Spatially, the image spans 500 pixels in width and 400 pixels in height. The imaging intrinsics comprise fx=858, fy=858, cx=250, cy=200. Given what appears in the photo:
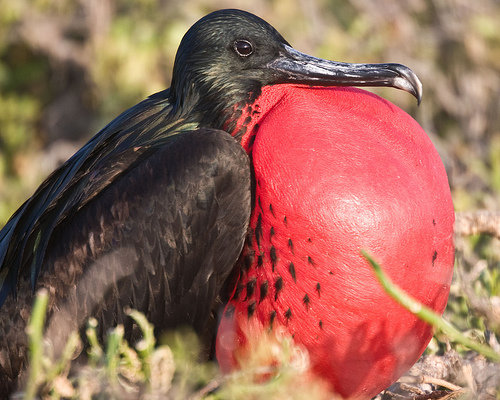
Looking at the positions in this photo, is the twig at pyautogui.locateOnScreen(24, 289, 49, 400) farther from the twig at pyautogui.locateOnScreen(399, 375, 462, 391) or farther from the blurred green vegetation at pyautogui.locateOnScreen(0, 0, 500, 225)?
the blurred green vegetation at pyautogui.locateOnScreen(0, 0, 500, 225)

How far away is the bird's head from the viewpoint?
2.43 meters

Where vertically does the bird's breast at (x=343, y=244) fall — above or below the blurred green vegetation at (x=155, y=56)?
below

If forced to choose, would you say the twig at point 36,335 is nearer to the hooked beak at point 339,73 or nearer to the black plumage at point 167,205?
the black plumage at point 167,205

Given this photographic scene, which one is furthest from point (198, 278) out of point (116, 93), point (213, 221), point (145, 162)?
point (116, 93)

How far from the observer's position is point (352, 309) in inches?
80.7

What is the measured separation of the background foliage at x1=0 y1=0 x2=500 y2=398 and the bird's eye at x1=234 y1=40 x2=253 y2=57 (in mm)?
2389

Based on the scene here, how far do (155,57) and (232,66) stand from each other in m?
2.77

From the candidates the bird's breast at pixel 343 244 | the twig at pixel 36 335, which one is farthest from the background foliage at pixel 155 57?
the twig at pixel 36 335

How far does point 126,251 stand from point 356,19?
3316mm

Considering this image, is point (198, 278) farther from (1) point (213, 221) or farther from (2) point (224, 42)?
(2) point (224, 42)

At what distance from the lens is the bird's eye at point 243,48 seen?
2.45m

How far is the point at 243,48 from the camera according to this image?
8.06ft

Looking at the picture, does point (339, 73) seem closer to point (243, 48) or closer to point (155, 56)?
point (243, 48)

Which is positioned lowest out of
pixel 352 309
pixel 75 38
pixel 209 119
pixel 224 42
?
pixel 352 309
